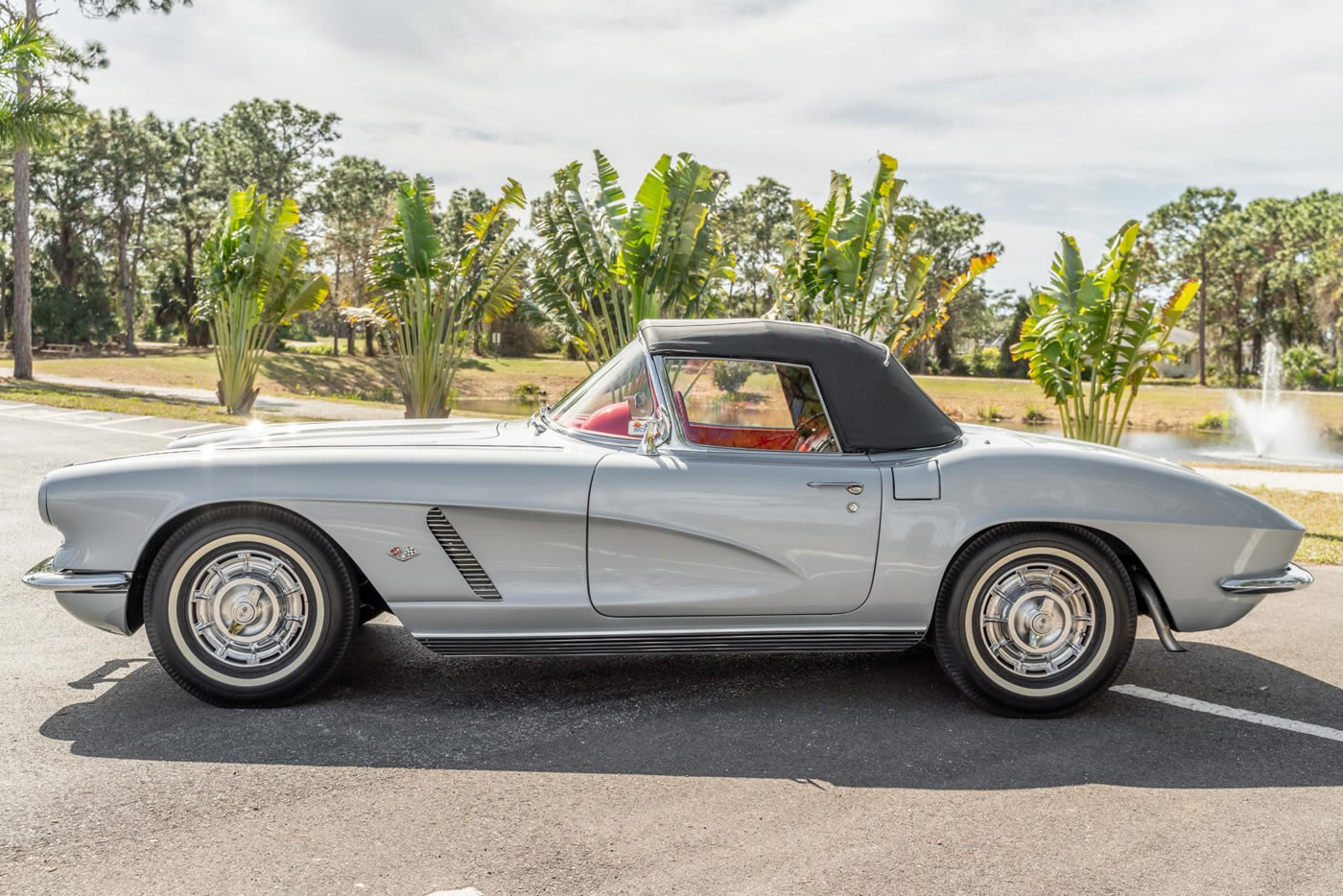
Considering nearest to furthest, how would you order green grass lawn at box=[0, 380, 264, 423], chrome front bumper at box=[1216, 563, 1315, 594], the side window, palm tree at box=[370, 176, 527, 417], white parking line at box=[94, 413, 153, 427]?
chrome front bumper at box=[1216, 563, 1315, 594] → the side window → white parking line at box=[94, 413, 153, 427] → palm tree at box=[370, 176, 527, 417] → green grass lawn at box=[0, 380, 264, 423]

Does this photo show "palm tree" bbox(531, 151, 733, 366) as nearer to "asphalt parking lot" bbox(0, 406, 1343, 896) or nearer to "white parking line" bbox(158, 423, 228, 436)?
"white parking line" bbox(158, 423, 228, 436)

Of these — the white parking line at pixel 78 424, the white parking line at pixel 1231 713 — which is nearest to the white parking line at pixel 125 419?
the white parking line at pixel 78 424

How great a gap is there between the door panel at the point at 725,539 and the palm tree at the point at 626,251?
937 centimetres

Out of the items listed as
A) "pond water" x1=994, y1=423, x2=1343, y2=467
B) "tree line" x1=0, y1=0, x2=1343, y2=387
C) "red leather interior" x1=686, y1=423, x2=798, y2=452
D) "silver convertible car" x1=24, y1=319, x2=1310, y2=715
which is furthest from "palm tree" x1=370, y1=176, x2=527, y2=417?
"silver convertible car" x1=24, y1=319, x2=1310, y2=715

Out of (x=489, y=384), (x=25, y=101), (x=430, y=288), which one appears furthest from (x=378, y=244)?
(x=489, y=384)

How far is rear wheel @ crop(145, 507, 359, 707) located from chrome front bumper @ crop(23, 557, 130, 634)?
0.11 metres

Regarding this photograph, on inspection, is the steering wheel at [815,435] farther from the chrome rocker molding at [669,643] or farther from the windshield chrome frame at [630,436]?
the chrome rocker molding at [669,643]

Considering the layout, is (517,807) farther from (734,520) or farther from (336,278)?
(336,278)

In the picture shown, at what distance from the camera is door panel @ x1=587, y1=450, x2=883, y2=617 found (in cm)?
388

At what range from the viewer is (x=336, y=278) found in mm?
58938

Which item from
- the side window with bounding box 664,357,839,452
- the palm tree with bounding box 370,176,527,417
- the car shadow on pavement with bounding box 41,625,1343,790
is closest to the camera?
the car shadow on pavement with bounding box 41,625,1343,790

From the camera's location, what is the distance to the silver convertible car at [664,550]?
3.86 m

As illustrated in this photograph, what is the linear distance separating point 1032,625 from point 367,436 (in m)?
2.82

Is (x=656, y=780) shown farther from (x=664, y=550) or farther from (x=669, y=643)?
(x=664, y=550)
